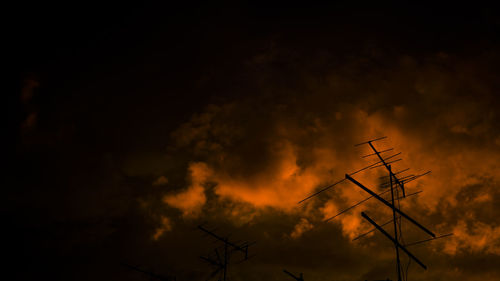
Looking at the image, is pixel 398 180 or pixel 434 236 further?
pixel 398 180

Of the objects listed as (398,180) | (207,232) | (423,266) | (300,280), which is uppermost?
(207,232)

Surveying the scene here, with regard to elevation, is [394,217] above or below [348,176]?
below

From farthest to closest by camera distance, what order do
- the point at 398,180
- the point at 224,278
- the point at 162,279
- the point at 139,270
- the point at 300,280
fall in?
the point at 162,279
the point at 139,270
the point at 224,278
the point at 300,280
the point at 398,180

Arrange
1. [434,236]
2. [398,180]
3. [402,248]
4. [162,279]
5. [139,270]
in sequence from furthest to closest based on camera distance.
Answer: [162,279] → [139,270] → [398,180] → [402,248] → [434,236]

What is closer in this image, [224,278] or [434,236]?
[434,236]

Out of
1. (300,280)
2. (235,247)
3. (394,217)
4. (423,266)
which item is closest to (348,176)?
(394,217)

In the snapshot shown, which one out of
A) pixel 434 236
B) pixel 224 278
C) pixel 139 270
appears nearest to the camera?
pixel 434 236

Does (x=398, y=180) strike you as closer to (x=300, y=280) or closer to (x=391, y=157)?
(x=391, y=157)

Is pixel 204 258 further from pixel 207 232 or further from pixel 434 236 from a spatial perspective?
pixel 434 236

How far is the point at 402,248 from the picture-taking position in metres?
18.6

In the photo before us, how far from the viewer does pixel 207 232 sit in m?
33.3

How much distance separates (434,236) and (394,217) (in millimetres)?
2363

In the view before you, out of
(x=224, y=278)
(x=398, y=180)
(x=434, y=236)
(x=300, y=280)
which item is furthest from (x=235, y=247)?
(x=434, y=236)

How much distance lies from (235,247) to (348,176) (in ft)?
57.9
